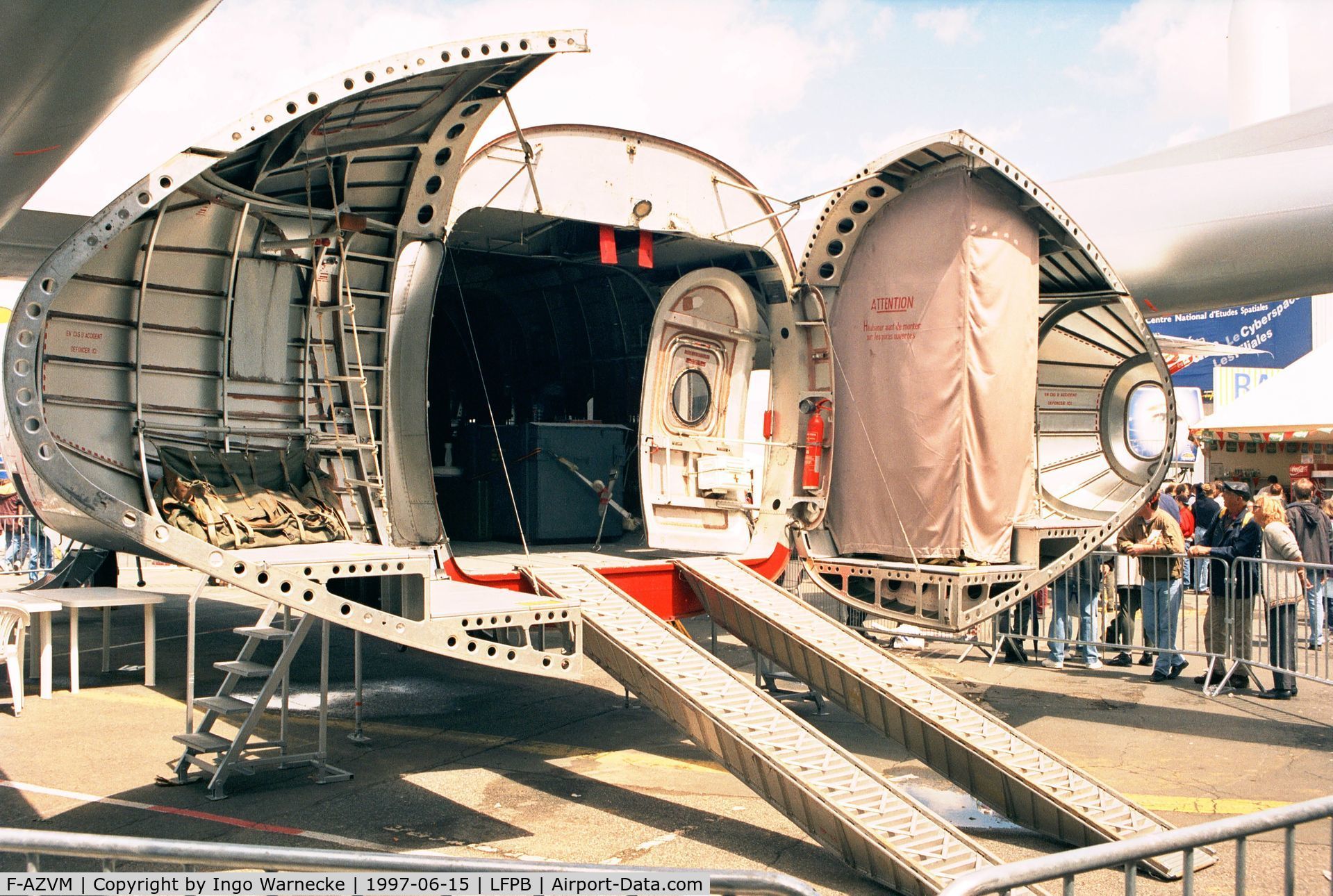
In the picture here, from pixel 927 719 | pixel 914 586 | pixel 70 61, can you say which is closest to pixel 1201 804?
pixel 927 719

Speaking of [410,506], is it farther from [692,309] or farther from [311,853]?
[311,853]

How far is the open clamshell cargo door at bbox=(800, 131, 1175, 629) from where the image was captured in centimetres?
863

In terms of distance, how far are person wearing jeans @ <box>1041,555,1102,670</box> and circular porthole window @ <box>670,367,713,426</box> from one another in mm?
4509

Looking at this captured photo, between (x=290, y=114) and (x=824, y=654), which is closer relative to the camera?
(x=290, y=114)

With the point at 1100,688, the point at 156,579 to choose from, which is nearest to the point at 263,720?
the point at 1100,688

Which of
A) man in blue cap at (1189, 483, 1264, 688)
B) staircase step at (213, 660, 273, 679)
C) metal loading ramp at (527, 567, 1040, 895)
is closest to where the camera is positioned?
metal loading ramp at (527, 567, 1040, 895)

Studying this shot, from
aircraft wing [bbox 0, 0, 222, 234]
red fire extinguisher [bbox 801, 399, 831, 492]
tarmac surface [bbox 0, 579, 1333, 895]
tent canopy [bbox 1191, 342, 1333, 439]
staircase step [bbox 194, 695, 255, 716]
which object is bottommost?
tarmac surface [bbox 0, 579, 1333, 895]

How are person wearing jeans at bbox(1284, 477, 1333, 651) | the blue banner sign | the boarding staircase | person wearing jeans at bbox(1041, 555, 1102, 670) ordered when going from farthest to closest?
the blue banner sign, person wearing jeans at bbox(1284, 477, 1333, 651), person wearing jeans at bbox(1041, 555, 1102, 670), the boarding staircase

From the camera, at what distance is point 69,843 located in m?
3.04

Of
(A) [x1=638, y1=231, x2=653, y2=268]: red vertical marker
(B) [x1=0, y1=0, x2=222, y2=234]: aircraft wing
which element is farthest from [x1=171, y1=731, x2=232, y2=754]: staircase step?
(A) [x1=638, y1=231, x2=653, y2=268]: red vertical marker

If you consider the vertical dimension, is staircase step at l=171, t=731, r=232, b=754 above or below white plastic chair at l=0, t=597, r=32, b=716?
below

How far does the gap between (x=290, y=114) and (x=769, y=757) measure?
4.18 m

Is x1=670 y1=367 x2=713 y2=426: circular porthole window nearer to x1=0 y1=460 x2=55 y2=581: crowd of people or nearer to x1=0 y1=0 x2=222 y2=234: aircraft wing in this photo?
x1=0 y1=0 x2=222 y2=234: aircraft wing

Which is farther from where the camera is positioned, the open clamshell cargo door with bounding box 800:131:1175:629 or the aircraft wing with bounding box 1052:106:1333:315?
the aircraft wing with bounding box 1052:106:1333:315
